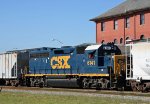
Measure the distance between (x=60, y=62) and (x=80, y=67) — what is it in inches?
116

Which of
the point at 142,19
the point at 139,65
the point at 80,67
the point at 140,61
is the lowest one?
the point at 80,67

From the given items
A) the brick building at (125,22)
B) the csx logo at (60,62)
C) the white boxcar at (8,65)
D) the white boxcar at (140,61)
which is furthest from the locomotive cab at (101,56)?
the brick building at (125,22)

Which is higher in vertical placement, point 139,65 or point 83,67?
point 139,65

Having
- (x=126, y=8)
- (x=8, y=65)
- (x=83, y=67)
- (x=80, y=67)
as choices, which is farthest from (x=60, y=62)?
(x=126, y=8)

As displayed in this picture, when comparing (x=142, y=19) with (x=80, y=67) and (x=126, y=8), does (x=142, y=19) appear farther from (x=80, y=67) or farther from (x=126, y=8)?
(x=80, y=67)

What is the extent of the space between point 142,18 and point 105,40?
997 centimetres

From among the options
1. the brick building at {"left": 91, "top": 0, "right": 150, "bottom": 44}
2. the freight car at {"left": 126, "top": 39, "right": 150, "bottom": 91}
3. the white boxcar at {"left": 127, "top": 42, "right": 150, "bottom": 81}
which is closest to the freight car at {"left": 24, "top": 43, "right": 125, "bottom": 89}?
the freight car at {"left": 126, "top": 39, "right": 150, "bottom": 91}

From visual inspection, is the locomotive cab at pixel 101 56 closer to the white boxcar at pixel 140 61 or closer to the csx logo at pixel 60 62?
the csx logo at pixel 60 62

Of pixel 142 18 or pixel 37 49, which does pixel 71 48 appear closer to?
pixel 37 49

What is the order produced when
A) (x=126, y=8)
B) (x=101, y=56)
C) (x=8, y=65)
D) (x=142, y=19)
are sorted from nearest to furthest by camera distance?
1. (x=101, y=56)
2. (x=8, y=65)
3. (x=142, y=19)
4. (x=126, y=8)

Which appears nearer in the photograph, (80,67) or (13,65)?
(80,67)

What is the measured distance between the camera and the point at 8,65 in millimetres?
46156

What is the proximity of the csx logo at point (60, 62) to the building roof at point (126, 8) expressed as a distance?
99.0 ft

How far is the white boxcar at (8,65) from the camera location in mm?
44812
